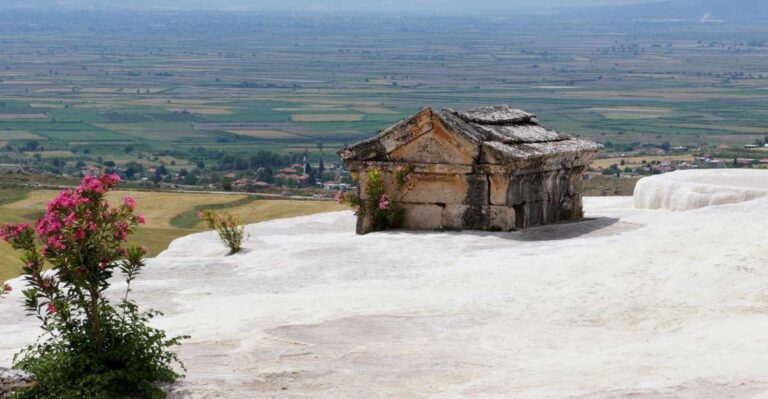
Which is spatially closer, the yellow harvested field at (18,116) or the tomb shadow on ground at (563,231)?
the tomb shadow on ground at (563,231)

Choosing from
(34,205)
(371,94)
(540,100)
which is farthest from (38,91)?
(34,205)

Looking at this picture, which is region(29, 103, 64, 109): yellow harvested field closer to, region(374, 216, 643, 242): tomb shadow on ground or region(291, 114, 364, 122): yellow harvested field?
region(291, 114, 364, 122): yellow harvested field

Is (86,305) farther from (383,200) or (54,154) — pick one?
(54,154)

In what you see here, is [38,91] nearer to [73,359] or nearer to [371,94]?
[371,94]

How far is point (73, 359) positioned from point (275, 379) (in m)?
1.41

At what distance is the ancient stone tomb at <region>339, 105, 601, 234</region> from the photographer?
60.0 ft

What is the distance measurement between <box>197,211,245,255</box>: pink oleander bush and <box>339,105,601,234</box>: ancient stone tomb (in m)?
1.78

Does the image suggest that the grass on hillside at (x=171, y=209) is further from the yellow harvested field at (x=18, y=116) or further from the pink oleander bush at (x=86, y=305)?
the yellow harvested field at (x=18, y=116)

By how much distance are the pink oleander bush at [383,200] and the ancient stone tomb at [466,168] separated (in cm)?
6

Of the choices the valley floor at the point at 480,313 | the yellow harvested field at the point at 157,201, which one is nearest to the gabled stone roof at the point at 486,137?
the valley floor at the point at 480,313

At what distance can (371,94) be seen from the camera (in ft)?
594

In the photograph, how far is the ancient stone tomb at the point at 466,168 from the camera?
18.3 meters

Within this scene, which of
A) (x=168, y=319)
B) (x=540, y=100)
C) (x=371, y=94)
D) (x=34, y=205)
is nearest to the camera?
(x=168, y=319)

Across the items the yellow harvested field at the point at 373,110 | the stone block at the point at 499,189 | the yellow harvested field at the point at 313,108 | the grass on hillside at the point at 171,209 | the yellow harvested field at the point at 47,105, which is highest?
the yellow harvested field at the point at 47,105
